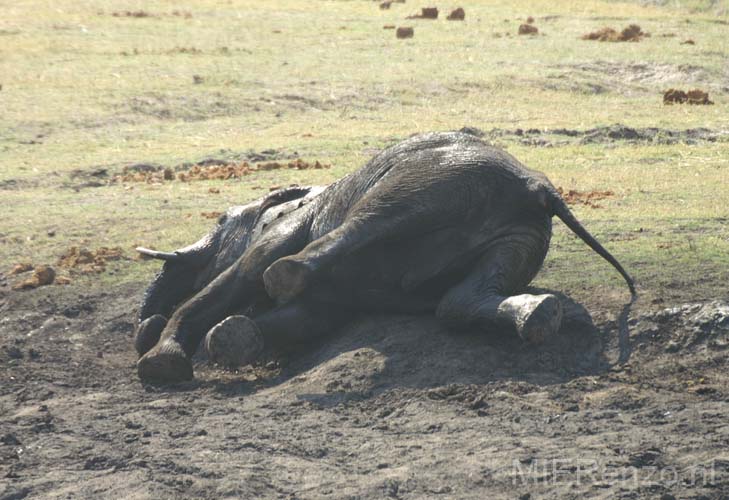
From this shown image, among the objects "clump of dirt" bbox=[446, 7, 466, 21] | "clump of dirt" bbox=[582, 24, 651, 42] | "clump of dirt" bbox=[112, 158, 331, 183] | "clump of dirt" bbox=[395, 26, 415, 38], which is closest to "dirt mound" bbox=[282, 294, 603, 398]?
"clump of dirt" bbox=[112, 158, 331, 183]

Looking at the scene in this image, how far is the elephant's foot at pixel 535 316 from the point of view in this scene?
632cm

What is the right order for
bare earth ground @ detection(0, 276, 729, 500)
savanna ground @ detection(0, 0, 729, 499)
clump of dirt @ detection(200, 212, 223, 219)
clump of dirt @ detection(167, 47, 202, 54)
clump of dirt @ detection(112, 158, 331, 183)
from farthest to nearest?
clump of dirt @ detection(167, 47, 202, 54)
clump of dirt @ detection(112, 158, 331, 183)
clump of dirt @ detection(200, 212, 223, 219)
savanna ground @ detection(0, 0, 729, 499)
bare earth ground @ detection(0, 276, 729, 500)

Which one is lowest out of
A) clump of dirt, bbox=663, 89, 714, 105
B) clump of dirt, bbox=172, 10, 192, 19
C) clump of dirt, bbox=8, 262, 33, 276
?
clump of dirt, bbox=663, 89, 714, 105

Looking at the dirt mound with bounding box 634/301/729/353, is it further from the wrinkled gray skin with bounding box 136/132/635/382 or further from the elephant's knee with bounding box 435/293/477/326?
the elephant's knee with bounding box 435/293/477/326

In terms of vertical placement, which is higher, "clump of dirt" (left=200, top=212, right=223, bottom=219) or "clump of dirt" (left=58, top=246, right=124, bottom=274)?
"clump of dirt" (left=58, top=246, right=124, bottom=274)

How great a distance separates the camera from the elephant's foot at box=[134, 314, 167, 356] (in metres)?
7.98

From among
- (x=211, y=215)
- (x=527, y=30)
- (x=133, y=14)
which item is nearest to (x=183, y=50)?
(x=133, y=14)

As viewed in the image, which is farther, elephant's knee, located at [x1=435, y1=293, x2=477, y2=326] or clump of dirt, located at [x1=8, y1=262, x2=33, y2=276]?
clump of dirt, located at [x1=8, y1=262, x2=33, y2=276]

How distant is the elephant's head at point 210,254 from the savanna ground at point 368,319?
37 cm

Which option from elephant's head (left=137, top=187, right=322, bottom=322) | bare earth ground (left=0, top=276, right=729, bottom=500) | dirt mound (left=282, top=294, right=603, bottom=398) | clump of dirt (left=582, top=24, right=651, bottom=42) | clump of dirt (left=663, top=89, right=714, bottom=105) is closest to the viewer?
bare earth ground (left=0, top=276, right=729, bottom=500)

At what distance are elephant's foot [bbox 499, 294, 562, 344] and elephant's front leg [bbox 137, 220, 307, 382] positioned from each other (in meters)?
1.80

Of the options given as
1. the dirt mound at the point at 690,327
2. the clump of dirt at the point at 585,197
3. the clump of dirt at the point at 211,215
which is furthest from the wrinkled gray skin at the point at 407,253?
the clump of dirt at the point at 585,197

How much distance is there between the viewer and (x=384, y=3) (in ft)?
98.2

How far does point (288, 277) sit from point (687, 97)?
12129mm
